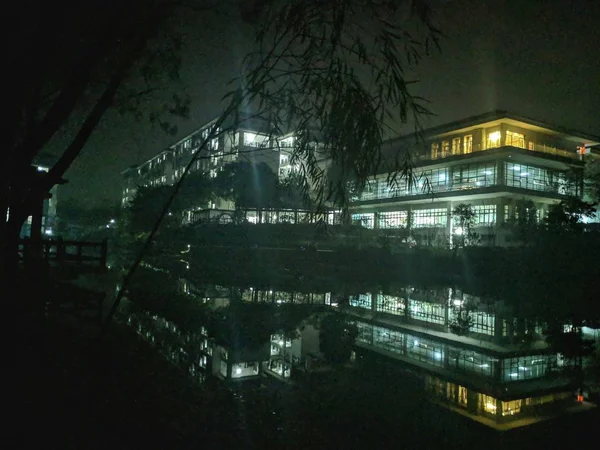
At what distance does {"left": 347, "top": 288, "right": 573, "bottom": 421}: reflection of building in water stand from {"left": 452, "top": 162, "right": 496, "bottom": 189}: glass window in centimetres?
2290

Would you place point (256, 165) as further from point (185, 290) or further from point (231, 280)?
point (185, 290)

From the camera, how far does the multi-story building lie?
34.0 meters

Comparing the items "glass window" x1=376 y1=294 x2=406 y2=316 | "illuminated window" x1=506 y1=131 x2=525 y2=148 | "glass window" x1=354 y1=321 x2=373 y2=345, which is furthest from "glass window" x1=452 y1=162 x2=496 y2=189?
"glass window" x1=354 y1=321 x2=373 y2=345

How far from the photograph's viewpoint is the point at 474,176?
3634 cm

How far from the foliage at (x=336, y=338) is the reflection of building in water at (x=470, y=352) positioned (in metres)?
0.22

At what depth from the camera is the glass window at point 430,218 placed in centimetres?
3856

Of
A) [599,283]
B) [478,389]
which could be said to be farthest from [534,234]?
[478,389]

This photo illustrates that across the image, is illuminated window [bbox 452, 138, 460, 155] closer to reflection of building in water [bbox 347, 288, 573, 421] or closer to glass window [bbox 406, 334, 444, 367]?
reflection of building in water [bbox 347, 288, 573, 421]

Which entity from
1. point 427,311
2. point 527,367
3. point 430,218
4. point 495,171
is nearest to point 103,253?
point 427,311

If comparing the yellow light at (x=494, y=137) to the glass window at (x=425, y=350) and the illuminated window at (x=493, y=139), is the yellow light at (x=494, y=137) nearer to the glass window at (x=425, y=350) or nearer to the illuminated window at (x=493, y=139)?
the illuminated window at (x=493, y=139)

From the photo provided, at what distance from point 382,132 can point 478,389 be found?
3600 millimetres

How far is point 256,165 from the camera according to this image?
39188 millimetres

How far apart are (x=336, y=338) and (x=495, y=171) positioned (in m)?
30.1

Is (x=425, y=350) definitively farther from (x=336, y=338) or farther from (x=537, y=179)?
(x=537, y=179)
